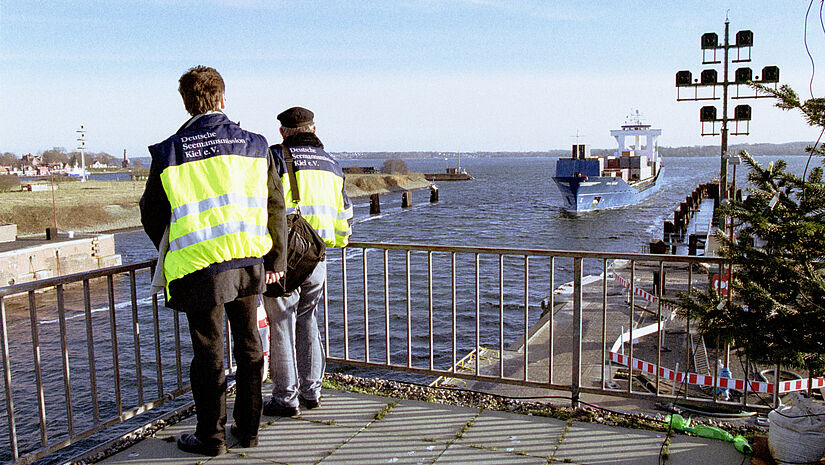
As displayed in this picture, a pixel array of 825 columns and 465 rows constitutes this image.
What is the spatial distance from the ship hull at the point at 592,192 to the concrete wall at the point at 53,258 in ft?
146

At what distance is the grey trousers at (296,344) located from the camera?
4.19 metres

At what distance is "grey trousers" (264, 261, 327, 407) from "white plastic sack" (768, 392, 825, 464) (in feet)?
9.11

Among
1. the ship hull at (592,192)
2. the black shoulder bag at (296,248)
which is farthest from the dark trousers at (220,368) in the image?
the ship hull at (592,192)

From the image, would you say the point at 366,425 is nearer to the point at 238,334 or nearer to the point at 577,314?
the point at 238,334

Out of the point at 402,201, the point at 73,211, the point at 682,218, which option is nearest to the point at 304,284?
the point at 682,218

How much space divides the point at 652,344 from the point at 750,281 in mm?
13818

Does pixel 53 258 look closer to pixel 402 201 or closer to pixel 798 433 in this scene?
pixel 798 433

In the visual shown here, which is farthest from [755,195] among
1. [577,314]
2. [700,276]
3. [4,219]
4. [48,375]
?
[4,219]

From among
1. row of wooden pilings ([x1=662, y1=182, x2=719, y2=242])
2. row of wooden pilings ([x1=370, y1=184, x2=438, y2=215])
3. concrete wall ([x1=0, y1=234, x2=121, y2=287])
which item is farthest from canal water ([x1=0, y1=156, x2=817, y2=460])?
row of wooden pilings ([x1=370, y1=184, x2=438, y2=215])

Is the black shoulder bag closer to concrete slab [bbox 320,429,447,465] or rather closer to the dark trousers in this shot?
the dark trousers

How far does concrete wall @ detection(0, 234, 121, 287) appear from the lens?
120 ft

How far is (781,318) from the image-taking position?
3.51 m

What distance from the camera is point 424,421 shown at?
4.25 metres

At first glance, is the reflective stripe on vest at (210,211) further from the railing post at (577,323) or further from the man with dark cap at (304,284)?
the railing post at (577,323)
